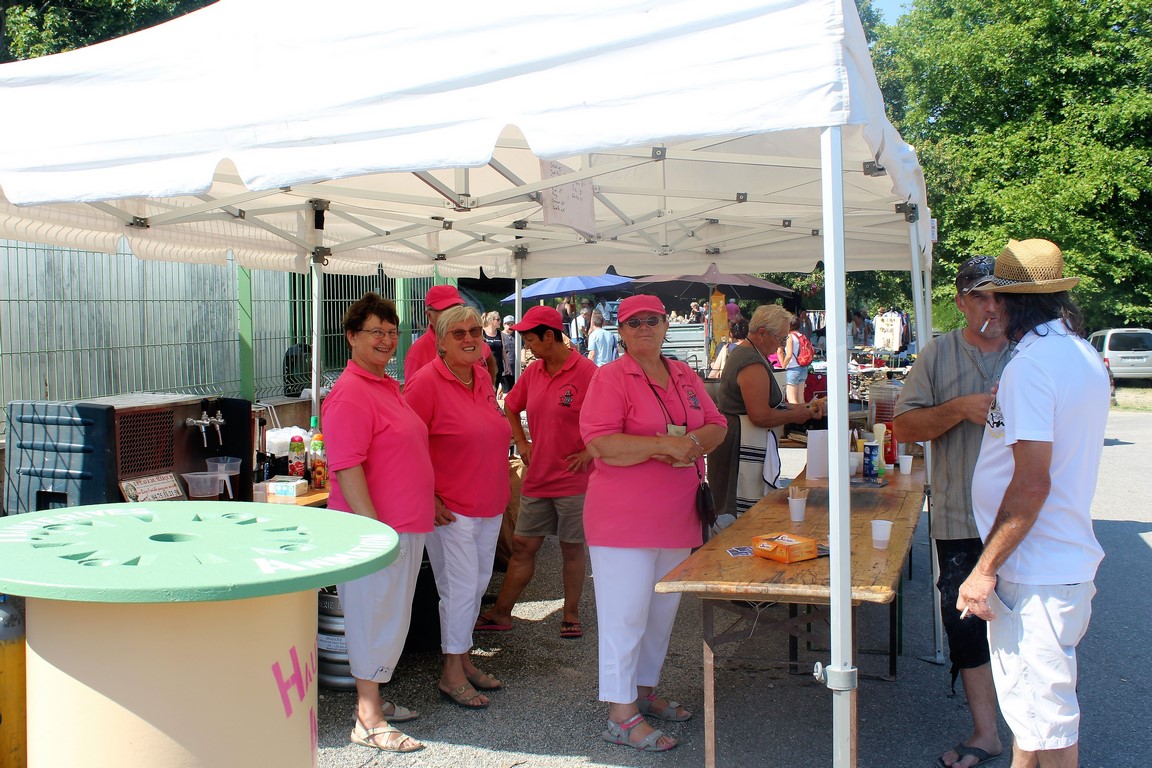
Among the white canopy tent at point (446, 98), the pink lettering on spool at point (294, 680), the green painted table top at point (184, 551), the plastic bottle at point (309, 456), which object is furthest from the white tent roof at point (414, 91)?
the plastic bottle at point (309, 456)

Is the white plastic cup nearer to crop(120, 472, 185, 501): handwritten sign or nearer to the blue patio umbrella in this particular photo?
crop(120, 472, 185, 501): handwritten sign

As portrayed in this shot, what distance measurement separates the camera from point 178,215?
4.41m

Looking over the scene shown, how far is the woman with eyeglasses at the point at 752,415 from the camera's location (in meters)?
4.87

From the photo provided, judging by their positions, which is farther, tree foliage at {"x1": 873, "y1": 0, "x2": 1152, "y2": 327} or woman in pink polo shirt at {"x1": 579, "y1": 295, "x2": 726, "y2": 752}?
tree foliage at {"x1": 873, "y1": 0, "x2": 1152, "y2": 327}

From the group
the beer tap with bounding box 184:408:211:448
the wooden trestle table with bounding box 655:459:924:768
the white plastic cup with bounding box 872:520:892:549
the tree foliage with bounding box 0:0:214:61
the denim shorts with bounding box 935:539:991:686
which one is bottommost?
the denim shorts with bounding box 935:539:991:686

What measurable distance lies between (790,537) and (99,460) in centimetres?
258

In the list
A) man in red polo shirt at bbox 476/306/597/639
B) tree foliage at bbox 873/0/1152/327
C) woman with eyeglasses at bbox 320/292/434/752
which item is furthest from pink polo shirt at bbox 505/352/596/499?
tree foliage at bbox 873/0/1152/327

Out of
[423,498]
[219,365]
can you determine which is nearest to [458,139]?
[423,498]

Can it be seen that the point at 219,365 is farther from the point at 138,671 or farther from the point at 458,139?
the point at 138,671

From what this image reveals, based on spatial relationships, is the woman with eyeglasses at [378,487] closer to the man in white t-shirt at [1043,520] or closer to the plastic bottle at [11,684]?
the plastic bottle at [11,684]

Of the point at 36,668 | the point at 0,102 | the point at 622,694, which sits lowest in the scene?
the point at 622,694

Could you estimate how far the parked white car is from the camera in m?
20.6

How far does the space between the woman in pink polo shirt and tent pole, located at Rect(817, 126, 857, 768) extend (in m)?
0.95

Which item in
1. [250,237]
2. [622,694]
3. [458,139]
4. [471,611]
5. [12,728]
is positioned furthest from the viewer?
[250,237]
